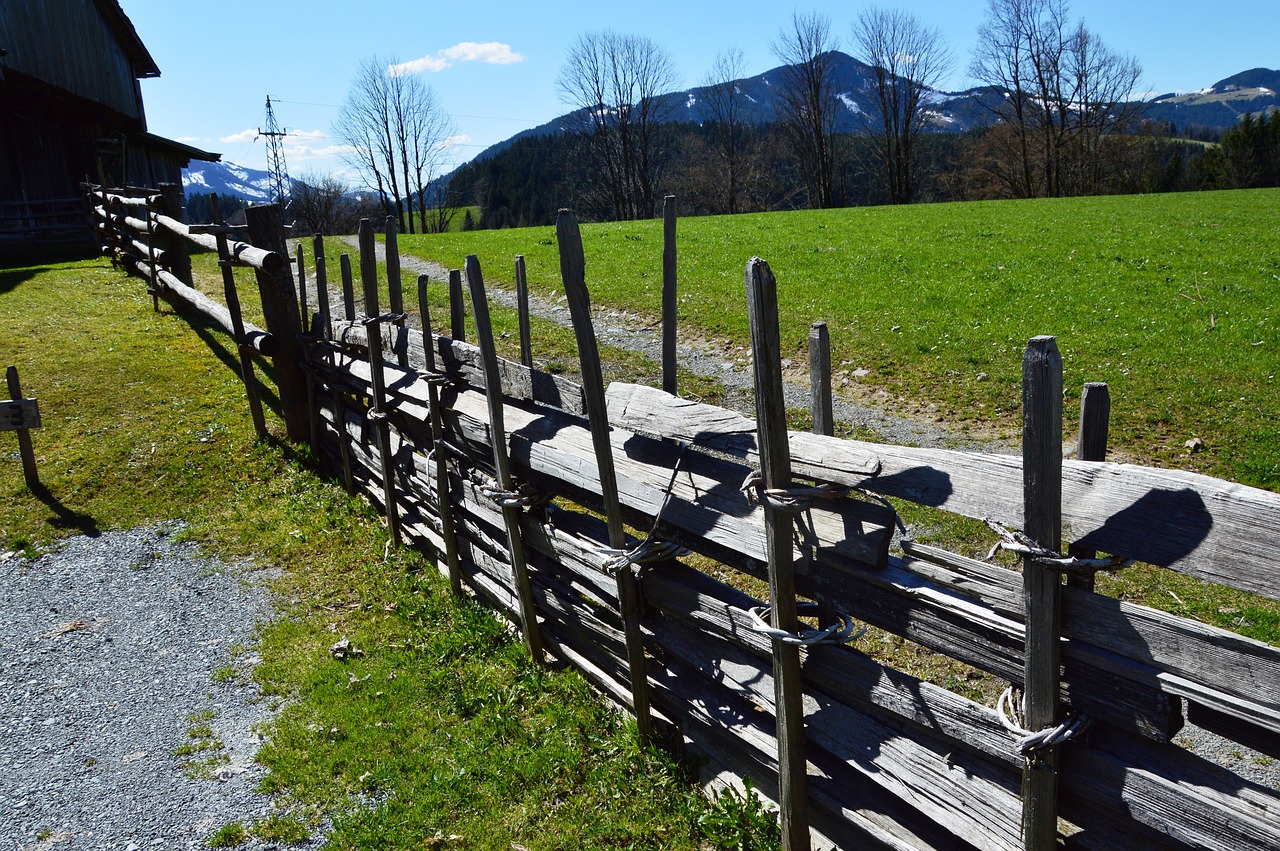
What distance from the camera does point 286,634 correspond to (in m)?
6.14

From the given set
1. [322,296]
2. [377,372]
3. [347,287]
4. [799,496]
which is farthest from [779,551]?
[322,296]

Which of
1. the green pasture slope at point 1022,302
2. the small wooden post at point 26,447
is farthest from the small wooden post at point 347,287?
the green pasture slope at point 1022,302

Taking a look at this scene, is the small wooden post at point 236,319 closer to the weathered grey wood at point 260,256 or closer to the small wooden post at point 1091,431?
the weathered grey wood at point 260,256

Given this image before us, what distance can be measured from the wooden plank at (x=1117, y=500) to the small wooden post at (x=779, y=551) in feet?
0.54

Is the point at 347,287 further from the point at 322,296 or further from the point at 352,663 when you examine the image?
the point at 352,663

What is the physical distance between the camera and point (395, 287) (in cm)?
623

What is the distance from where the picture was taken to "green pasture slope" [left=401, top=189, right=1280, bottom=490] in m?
8.00

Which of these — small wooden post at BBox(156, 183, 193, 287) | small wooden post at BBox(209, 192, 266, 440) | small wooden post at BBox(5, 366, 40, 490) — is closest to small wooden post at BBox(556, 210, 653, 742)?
small wooden post at BBox(209, 192, 266, 440)

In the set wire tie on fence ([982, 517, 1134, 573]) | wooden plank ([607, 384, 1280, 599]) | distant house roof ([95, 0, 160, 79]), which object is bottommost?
wire tie on fence ([982, 517, 1134, 573])

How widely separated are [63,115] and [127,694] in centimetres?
2886

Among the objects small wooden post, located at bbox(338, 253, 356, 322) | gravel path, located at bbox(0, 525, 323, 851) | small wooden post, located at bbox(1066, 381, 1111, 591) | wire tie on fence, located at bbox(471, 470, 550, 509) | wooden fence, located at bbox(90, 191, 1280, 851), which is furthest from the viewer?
small wooden post, located at bbox(338, 253, 356, 322)

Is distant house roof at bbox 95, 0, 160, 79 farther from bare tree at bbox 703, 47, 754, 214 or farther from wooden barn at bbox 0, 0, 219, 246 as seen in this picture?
bare tree at bbox 703, 47, 754, 214

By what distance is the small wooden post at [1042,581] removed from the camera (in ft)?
7.22

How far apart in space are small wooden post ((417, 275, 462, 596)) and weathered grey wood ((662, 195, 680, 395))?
214 centimetres
